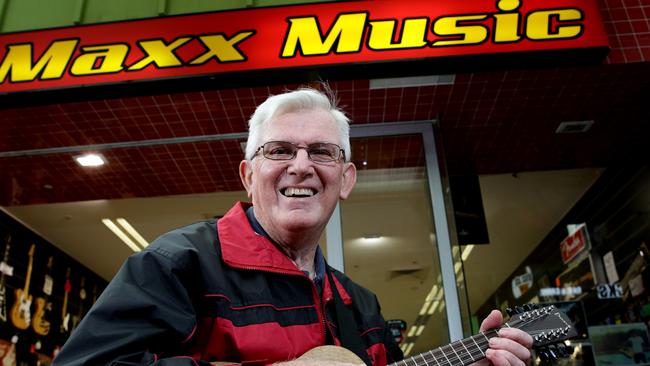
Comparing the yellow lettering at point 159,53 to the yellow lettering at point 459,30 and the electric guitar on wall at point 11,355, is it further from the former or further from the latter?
the electric guitar on wall at point 11,355

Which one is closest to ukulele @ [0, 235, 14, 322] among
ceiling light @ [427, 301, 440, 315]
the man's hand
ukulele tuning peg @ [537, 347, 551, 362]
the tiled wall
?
ceiling light @ [427, 301, 440, 315]

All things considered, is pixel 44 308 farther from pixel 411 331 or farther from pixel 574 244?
pixel 574 244

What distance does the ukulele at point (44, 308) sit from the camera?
650 cm

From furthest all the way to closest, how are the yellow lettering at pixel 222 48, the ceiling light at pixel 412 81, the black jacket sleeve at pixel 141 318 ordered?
the ceiling light at pixel 412 81 < the yellow lettering at pixel 222 48 < the black jacket sleeve at pixel 141 318

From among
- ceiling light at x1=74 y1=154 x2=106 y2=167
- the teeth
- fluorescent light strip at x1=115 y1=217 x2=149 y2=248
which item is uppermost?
fluorescent light strip at x1=115 y1=217 x2=149 y2=248

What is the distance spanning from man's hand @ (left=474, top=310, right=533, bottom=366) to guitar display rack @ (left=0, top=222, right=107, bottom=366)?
5642 mm

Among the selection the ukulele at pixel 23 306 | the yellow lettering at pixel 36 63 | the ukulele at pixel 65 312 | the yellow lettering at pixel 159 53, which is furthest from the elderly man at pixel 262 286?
the ukulele at pixel 65 312

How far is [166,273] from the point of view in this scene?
4.25 feet

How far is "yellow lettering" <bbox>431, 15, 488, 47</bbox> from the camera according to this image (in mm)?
3496

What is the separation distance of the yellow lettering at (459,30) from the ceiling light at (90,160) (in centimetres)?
271

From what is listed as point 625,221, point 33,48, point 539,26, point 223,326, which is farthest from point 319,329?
point 625,221

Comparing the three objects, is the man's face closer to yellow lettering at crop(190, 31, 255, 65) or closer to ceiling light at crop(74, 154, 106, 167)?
yellow lettering at crop(190, 31, 255, 65)

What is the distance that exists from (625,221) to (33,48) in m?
5.35

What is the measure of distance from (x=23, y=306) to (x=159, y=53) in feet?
13.6
